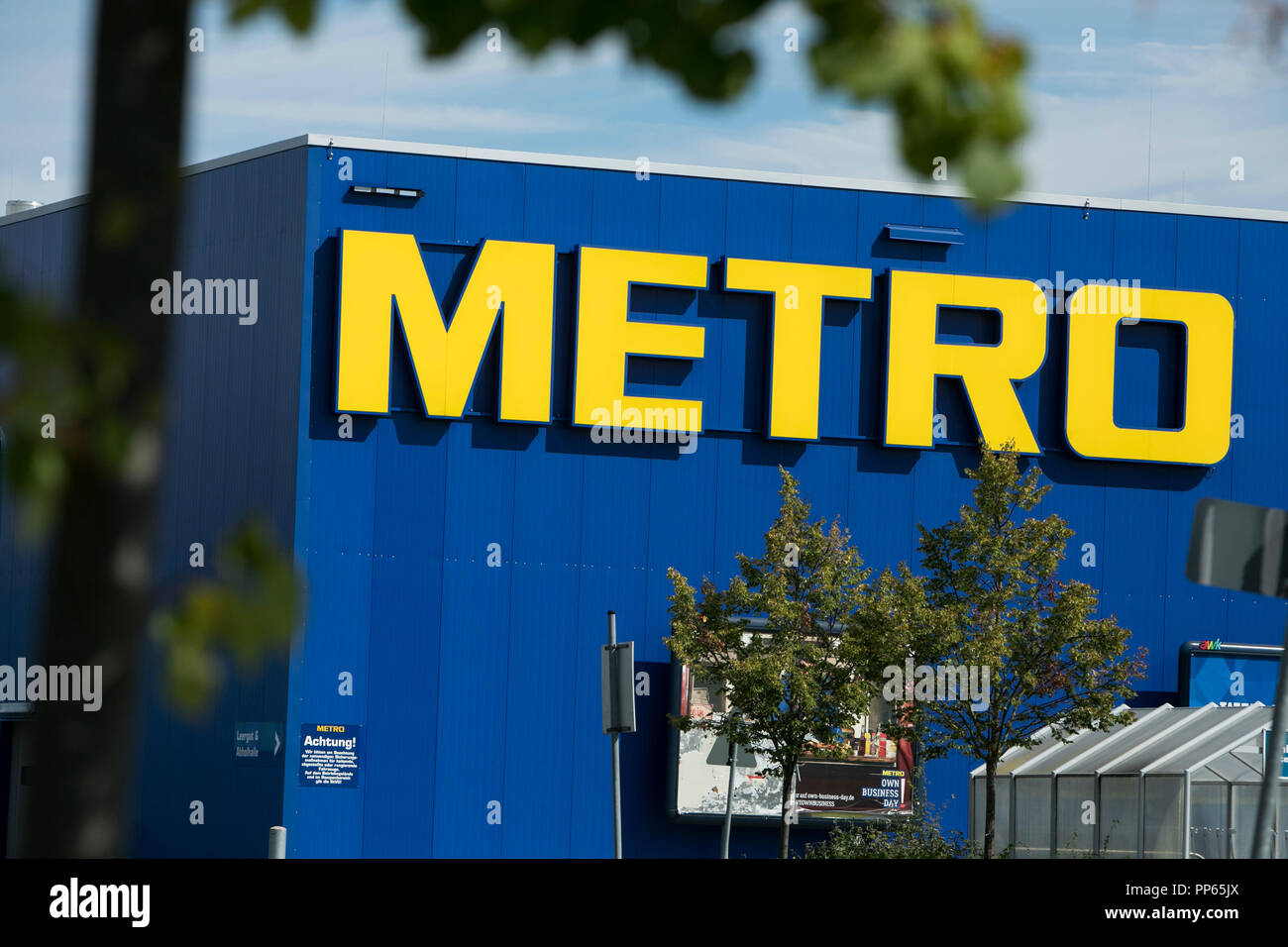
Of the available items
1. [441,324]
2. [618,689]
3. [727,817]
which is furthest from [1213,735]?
[441,324]

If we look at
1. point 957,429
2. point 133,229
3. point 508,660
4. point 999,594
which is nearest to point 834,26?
point 133,229

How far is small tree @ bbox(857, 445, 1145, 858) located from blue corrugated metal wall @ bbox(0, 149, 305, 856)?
1016cm

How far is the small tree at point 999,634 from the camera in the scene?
22.5 m

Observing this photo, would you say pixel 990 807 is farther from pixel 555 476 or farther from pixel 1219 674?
pixel 555 476

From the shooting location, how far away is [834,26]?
2.90 meters

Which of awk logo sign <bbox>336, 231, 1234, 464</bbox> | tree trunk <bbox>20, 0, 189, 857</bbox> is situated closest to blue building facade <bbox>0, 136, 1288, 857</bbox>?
awk logo sign <bbox>336, 231, 1234, 464</bbox>

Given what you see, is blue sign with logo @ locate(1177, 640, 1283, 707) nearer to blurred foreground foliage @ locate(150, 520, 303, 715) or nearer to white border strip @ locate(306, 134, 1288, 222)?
white border strip @ locate(306, 134, 1288, 222)

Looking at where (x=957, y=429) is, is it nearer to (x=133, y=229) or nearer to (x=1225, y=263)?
(x=1225, y=263)

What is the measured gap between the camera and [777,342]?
93.2 feet

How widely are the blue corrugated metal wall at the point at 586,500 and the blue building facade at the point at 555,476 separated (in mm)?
47

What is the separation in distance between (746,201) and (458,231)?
16.2 ft

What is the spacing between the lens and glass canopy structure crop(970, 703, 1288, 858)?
2050 centimetres

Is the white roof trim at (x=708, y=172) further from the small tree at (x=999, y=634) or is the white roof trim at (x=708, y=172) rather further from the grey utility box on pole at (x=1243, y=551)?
the grey utility box on pole at (x=1243, y=551)

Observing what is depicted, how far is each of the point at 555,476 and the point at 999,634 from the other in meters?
8.48
